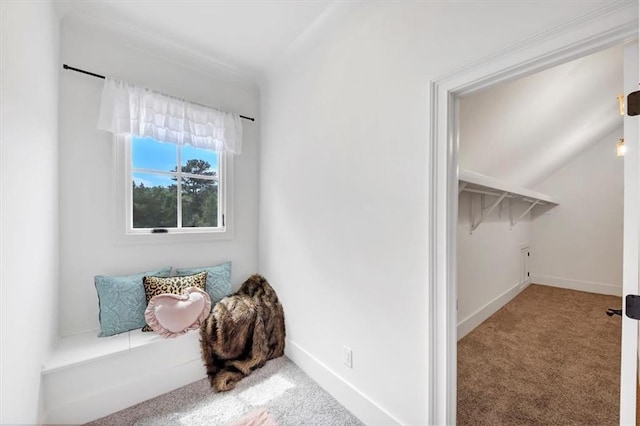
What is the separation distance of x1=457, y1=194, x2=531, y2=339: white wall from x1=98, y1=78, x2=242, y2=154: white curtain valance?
226 cm

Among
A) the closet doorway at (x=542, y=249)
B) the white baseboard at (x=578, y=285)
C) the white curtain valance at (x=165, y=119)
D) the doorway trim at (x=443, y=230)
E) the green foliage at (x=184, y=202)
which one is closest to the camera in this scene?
the doorway trim at (x=443, y=230)

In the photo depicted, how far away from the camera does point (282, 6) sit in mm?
1673

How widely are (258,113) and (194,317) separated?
76.9 inches

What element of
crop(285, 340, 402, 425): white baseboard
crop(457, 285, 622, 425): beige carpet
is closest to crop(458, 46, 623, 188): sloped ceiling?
crop(457, 285, 622, 425): beige carpet

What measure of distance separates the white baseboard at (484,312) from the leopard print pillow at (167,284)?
2.39 metres

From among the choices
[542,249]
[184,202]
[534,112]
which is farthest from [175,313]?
[542,249]

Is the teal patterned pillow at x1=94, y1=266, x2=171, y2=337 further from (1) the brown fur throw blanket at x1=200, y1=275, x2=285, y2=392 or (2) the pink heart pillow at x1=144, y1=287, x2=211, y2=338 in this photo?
(1) the brown fur throw blanket at x1=200, y1=275, x2=285, y2=392

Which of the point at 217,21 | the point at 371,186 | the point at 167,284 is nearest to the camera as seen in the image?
the point at 371,186

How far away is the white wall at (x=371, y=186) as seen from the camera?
1224 millimetres

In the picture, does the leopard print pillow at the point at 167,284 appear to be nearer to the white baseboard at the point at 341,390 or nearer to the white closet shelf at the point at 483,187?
the white baseboard at the point at 341,390

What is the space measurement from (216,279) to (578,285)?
5391 millimetres

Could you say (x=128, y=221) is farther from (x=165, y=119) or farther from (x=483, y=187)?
(x=483, y=187)

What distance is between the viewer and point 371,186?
151 cm

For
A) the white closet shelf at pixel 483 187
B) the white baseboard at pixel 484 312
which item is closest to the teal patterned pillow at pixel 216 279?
the white closet shelf at pixel 483 187
